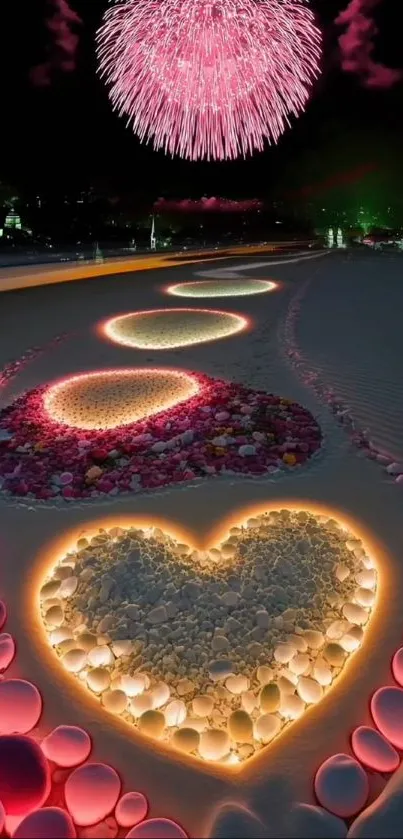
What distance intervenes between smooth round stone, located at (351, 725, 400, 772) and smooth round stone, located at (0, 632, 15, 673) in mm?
1976

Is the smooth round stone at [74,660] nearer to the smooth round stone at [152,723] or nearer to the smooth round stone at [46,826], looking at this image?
the smooth round stone at [152,723]

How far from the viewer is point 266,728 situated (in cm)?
295

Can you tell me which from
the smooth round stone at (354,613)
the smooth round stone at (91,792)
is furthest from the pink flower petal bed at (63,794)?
the smooth round stone at (354,613)

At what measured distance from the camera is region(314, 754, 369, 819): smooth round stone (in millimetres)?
2621

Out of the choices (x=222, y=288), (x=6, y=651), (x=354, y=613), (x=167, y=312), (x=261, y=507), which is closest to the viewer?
(x=6, y=651)

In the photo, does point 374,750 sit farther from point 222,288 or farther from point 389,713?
point 222,288

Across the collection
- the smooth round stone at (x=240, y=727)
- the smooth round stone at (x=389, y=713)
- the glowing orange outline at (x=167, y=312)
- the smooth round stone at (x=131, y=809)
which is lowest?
the smooth round stone at (x=131, y=809)

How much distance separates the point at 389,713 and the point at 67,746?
1664 millimetres

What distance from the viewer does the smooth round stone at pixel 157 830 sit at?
249cm

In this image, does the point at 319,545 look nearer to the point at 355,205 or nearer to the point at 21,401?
the point at 21,401

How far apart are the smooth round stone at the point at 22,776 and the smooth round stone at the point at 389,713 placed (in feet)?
5.51

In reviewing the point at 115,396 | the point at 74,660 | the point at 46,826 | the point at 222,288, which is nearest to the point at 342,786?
the point at 46,826

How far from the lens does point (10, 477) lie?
5609mm

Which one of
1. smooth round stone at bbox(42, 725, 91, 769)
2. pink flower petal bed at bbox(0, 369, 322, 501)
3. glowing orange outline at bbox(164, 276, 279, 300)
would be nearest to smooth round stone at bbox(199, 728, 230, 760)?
smooth round stone at bbox(42, 725, 91, 769)
